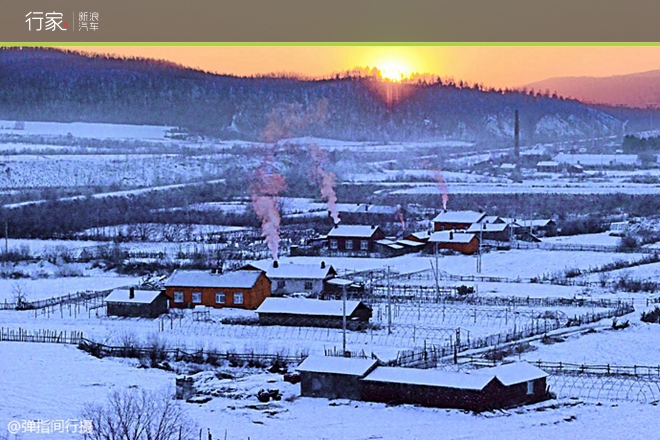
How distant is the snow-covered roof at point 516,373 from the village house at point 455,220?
65.8 feet

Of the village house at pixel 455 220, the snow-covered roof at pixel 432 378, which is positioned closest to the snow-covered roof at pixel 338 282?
the snow-covered roof at pixel 432 378

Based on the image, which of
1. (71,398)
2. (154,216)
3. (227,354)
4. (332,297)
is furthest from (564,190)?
(71,398)

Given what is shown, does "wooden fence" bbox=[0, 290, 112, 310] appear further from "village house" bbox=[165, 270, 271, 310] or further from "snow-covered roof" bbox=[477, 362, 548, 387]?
"snow-covered roof" bbox=[477, 362, 548, 387]

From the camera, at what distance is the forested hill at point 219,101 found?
77375 mm

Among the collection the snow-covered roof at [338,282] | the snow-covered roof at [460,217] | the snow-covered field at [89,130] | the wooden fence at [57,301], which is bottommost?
the wooden fence at [57,301]

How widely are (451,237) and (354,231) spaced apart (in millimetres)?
2836

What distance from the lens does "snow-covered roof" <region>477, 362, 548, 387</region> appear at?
48.8 ft

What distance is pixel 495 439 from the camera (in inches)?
517

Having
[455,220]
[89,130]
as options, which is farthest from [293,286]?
[89,130]

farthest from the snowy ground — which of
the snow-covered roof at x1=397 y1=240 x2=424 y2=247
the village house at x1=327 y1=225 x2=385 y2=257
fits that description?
the snow-covered roof at x1=397 y1=240 x2=424 y2=247

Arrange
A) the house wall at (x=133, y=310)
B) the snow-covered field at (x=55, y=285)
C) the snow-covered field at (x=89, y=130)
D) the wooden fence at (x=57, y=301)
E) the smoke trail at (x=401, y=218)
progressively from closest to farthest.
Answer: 1. the house wall at (x=133, y=310)
2. the wooden fence at (x=57, y=301)
3. the snow-covered field at (x=55, y=285)
4. the smoke trail at (x=401, y=218)
5. the snow-covered field at (x=89, y=130)

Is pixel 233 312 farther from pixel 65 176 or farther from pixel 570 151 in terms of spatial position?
pixel 570 151

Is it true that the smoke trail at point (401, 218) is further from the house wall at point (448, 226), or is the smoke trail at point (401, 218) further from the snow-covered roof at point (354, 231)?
the snow-covered roof at point (354, 231)

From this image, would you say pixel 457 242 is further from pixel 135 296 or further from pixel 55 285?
pixel 135 296
